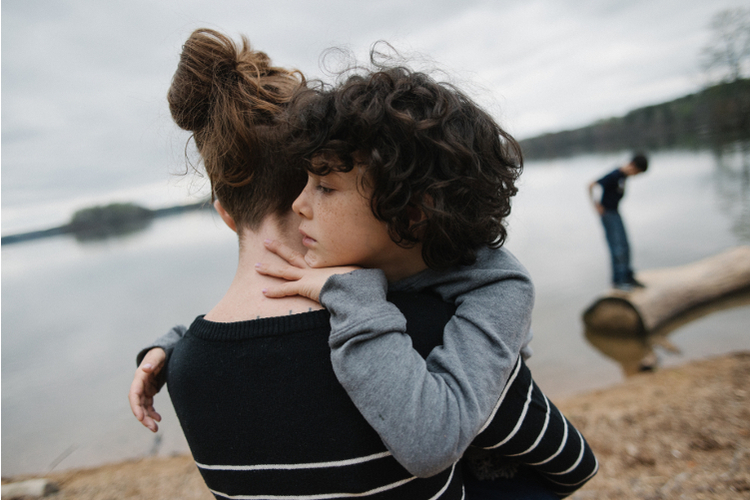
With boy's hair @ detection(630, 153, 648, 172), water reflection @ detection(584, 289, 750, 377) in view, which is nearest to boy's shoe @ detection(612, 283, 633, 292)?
water reflection @ detection(584, 289, 750, 377)

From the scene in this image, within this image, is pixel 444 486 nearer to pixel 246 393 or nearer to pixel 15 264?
pixel 246 393

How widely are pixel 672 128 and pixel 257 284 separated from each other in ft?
184

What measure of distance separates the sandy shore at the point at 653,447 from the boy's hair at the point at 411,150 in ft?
7.92

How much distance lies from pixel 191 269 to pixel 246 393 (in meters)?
15.5

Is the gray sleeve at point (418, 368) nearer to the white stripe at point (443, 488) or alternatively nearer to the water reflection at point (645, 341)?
the white stripe at point (443, 488)

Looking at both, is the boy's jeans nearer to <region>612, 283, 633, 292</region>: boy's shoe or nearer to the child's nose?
<region>612, 283, 633, 292</region>: boy's shoe

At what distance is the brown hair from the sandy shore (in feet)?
9.01

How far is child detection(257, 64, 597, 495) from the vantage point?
773mm

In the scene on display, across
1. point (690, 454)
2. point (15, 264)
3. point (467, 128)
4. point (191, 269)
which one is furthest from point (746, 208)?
point (15, 264)

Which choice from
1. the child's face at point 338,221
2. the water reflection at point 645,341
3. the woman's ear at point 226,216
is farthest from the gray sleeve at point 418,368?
the water reflection at point 645,341

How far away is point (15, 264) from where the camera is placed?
109ft

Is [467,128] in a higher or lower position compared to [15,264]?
higher

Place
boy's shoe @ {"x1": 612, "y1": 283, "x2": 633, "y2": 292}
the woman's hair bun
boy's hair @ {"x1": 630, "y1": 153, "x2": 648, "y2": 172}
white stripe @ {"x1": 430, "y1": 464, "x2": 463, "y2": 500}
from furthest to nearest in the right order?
1. boy's hair @ {"x1": 630, "y1": 153, "x2": 648, "y2": 172}
2. boy's shoe @ {"x1": 612, "y1": 283, "x2": 633, "y2": 292}
3. the woman's hair bun
4. white stripe @ {"x1": 430, "y1": 464, "x2": 463, "y2": 500}

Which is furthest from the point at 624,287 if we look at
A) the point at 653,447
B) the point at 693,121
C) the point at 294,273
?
the point at 693,121
